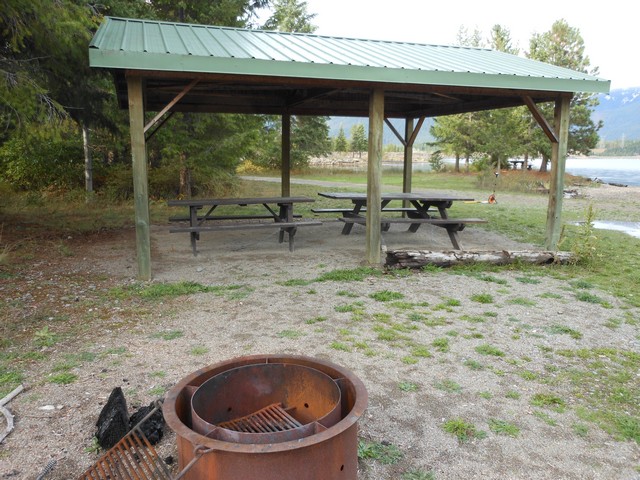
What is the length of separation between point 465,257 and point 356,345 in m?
3.24

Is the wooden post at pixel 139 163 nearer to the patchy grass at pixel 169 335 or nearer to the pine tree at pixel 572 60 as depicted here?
the patchy grass at pixel 169 335

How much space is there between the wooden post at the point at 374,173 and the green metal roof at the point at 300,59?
1.87ft

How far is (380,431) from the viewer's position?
2826 millimetres

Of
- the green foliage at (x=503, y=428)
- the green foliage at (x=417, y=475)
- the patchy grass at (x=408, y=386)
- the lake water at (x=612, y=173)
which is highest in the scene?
the lake water at (x=612, y=173)

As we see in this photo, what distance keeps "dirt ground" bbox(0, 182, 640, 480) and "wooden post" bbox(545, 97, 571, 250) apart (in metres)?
1.32

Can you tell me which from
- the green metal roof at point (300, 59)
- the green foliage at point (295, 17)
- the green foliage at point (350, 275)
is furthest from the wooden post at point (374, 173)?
the green foliage at point (295, 17)

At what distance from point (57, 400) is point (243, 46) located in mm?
4748

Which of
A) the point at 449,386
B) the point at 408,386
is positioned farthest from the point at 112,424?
the point at 449,386

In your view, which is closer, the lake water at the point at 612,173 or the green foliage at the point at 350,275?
the green foliage at the point at 350,275

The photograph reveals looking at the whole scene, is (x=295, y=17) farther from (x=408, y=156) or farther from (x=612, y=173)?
(x=612, y=173)

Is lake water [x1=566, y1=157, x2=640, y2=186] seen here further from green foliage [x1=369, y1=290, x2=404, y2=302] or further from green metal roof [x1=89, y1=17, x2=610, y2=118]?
green foliage [x1=369, y1=290, x2=404, y2=302]

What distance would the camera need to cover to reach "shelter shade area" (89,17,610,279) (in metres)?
5.39

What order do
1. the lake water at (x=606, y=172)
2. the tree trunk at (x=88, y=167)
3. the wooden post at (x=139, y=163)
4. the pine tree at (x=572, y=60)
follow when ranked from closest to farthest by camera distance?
the wooden post at (x=139, y=163) < the tree trunk at (x=88, y=167) < the pine tree at (x=572, y=60) < the lake water at (x=606, y=172)

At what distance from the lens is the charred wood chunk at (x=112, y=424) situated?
2590mm
